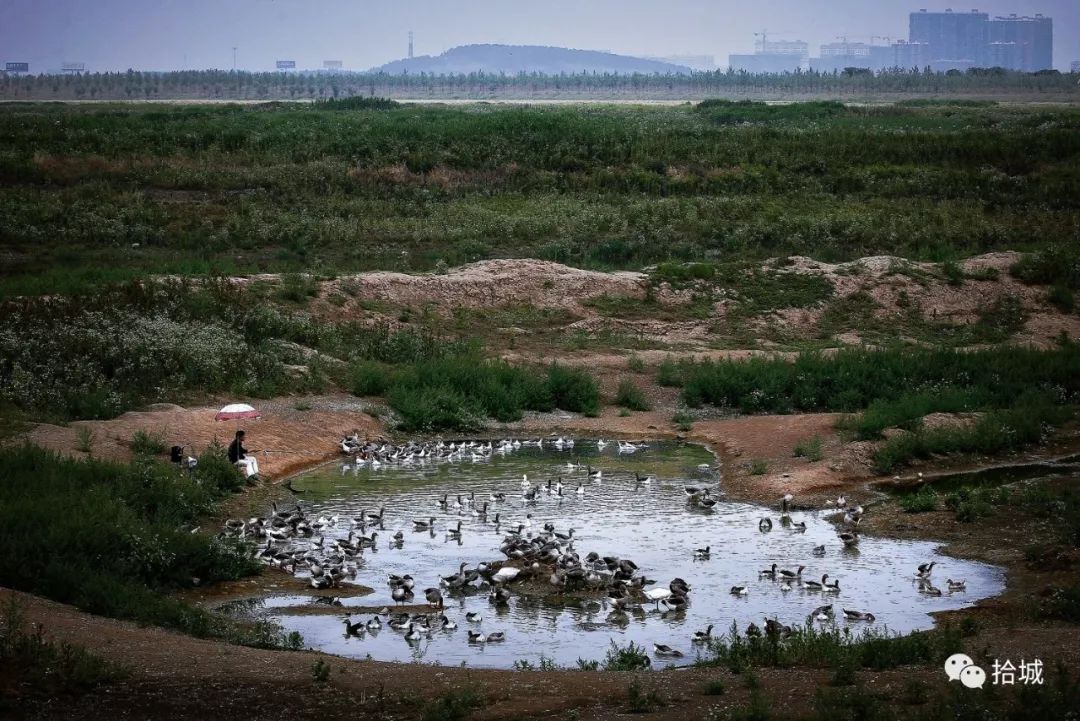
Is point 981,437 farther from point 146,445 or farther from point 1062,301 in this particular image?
point 1062,301

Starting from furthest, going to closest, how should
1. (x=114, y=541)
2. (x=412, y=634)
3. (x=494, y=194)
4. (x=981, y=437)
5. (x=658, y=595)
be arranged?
1. (x=494, y=194)
2. (x=981, y=437)
3. (x=114, y=541)
4. (x=658, y=595)
5. (x=412, y=634)

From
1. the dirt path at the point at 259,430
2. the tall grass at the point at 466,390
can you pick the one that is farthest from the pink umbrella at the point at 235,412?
the tall grass at the point at 466,390

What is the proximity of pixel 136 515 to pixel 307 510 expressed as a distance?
3.39 metres

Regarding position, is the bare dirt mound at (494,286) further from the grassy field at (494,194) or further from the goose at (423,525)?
the goose at (423,525)

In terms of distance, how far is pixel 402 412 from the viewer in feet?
89.7

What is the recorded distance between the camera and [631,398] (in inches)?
1144

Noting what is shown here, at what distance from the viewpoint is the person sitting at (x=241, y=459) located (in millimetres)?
22094

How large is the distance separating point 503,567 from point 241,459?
686cm

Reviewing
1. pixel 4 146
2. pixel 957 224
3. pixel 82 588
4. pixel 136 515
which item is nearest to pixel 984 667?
pixel 82 588

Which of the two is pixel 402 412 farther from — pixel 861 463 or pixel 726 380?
pixel 861 463

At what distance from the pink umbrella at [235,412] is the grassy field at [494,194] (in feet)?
30.5

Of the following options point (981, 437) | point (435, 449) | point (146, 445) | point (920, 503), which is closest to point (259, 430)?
point (146, 445)

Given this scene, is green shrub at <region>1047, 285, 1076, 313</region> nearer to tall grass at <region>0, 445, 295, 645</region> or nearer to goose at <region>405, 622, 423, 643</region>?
tall grass at <region>0, 445, 295, 645</region>

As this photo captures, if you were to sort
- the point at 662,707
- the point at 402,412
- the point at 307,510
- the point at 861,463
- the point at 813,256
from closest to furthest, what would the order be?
the point at 662,707 < the point at 307,510 < the point at 861,463 < the point at 402,412 < the point at 813,256
